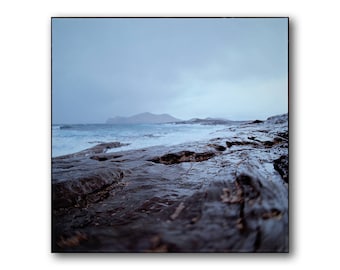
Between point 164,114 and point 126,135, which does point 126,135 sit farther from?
point 164,114

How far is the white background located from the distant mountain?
15.7 inches

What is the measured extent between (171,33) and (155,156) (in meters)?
0.72

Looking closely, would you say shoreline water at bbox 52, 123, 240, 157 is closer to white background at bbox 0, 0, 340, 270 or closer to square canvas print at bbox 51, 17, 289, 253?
square canvas print at bbox 51, 17, 289, 253

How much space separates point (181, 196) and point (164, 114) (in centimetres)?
48

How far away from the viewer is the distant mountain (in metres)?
1.79

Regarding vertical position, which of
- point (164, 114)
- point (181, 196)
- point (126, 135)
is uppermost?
point (164, 114)

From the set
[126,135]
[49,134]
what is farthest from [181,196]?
[49,134]

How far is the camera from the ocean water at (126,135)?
177 centimetres

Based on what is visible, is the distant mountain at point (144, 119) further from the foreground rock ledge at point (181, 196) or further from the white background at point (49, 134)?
the white background at point (49, 134)

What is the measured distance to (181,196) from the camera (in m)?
1.73

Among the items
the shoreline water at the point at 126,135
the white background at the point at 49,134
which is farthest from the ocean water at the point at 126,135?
the white background at the point at 49,134

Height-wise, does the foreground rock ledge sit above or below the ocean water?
below

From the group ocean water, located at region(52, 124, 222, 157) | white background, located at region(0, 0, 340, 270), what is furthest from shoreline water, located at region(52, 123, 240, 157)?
white background, located at region(0, 0, 340, 270)
